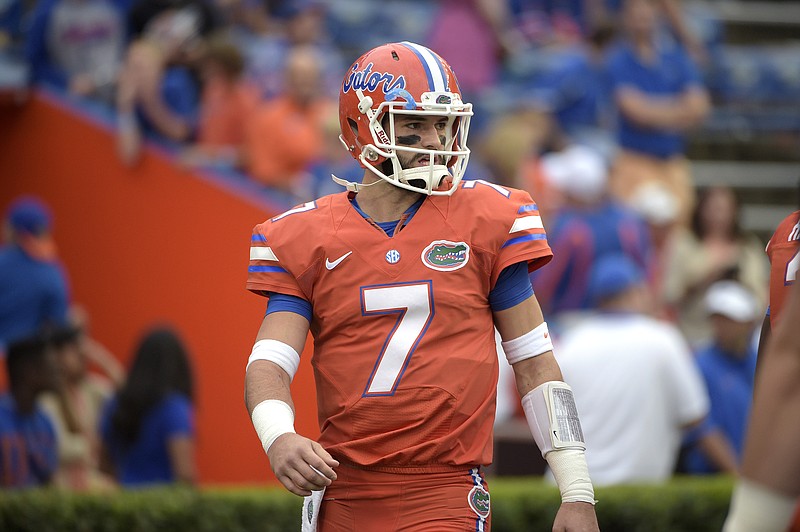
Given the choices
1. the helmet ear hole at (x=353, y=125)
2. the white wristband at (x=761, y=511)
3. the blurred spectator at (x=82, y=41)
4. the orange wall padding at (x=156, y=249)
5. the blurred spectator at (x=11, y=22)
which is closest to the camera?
the white wristband at (x=761, y=511)

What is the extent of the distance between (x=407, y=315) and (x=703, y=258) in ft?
21.2

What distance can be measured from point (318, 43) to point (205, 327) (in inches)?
106

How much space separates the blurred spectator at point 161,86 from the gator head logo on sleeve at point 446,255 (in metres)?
6.79

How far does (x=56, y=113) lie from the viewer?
448 inches

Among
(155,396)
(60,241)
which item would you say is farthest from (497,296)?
(60,241)

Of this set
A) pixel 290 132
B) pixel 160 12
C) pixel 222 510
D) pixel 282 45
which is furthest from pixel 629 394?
pixel 160 12

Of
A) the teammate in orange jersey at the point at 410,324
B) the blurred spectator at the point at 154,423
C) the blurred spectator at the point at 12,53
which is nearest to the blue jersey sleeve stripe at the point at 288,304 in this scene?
the teammate in orange jersey at the point at 410,324

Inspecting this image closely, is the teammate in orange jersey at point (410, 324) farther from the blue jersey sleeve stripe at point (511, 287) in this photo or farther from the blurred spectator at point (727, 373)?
the blurred spectator at point (727, 373)

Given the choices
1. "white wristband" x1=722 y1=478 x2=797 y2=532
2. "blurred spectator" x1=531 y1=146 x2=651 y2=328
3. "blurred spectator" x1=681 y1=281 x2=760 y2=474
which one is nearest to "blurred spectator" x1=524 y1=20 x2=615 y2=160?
"blurred spectator" x1=531 y1=146 x2=651 y2=328

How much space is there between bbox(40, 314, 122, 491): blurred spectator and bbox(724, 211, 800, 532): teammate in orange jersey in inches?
214

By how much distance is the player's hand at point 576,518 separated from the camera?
3494 mm

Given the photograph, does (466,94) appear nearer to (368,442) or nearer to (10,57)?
(10,57)

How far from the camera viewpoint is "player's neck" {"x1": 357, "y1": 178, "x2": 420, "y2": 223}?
3.83 m

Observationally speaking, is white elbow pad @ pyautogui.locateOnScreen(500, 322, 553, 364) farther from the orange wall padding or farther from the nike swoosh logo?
the orange wall padding
